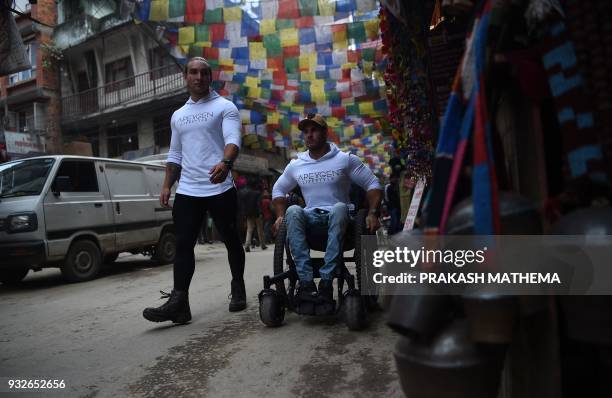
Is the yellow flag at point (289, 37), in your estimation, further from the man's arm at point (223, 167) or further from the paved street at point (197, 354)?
the paved street at point (197, 354)

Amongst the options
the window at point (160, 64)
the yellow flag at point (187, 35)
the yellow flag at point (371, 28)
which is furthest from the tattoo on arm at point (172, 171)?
the window at point (160, 64)

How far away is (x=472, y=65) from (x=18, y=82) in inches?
986

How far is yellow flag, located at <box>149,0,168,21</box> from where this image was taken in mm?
5270

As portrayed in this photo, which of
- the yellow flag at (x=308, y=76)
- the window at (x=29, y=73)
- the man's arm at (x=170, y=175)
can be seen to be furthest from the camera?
the window at (x=29, y=73)

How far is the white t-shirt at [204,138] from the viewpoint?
129 inches

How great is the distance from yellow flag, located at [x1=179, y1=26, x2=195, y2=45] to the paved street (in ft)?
12.7

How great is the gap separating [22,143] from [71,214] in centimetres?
1404

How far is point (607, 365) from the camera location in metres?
1.10

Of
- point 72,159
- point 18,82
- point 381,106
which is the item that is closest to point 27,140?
point 18,82

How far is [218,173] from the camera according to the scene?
3.03 m

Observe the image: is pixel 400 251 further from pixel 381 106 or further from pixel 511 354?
pixel 381 106

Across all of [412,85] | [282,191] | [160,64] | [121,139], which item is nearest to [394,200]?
[412,85]

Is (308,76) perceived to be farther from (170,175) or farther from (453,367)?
(453,367)

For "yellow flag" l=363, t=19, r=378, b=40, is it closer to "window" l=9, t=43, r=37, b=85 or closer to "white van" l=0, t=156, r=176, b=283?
"white van" l=0, t=156, r=176, b=283
